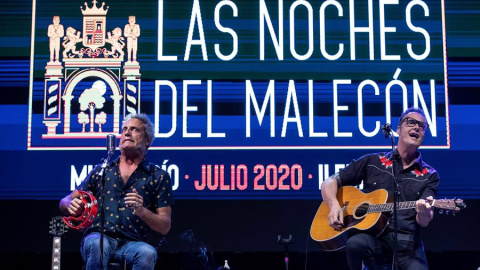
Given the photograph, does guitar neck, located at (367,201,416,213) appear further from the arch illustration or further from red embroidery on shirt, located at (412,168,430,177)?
the arch illustration

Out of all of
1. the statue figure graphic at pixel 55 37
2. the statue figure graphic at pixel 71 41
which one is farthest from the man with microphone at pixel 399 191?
the statue figure graphic at pixel 55 37

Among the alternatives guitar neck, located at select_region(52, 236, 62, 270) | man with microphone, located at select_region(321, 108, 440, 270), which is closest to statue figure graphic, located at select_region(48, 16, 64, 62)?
guitar neck, located at select_region(52, 236, 62, 270)

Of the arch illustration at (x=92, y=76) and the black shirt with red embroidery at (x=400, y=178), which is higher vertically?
the arch illustration at (x=92, y=76)

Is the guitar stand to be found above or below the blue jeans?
below

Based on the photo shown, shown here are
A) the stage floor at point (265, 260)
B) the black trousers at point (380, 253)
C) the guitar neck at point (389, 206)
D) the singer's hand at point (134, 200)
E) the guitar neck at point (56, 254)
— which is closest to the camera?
the singer's hand at point (134, 200)

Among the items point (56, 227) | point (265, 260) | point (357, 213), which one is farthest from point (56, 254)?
point (357, 213)

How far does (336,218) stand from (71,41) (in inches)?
128

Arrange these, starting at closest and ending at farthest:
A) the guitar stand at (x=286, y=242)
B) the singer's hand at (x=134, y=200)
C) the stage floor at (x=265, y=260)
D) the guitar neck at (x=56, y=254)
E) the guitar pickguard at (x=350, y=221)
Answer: the singer's hand at (x=134, y=200) < the guitar pickguard at (x=350, y=221) < the guitar neck at (x=56, y=254) < the guitar stand at (x=286, y=242) < the stage floor at (x=265, y=260)

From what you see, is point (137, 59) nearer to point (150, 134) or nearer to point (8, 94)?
point (8, 94)

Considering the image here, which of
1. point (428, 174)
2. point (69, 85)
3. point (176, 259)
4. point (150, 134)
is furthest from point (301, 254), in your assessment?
point (69, 85)

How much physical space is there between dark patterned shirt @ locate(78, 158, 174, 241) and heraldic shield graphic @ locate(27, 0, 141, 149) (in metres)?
1.77

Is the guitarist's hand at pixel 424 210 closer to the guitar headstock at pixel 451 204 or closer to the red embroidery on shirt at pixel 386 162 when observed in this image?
the guitar headstock at pixel 451 204

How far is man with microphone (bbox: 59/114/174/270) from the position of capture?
441 cm

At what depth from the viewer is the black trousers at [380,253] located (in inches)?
186
